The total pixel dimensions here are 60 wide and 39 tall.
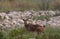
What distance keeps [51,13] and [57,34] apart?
5156mm

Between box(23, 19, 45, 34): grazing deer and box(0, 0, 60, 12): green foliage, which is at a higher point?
box(23, 19, 45, 34): grazing deer

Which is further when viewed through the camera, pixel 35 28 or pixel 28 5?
pixel 28 5

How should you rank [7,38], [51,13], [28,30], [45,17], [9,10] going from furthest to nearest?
[9,10]
[51,13]
[45,17]
[28,30]
[7,38]

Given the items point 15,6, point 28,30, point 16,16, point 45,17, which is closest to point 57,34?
point 28,30

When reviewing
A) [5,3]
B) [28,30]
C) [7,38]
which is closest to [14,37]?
[7,38]

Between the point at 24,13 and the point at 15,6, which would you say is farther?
the point at 15,6

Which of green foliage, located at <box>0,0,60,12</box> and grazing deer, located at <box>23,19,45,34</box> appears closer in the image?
grazing deer, located at <box>23,19,45,34</box>

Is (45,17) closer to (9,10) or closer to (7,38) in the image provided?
(9,10)

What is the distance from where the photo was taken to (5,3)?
16484 mm

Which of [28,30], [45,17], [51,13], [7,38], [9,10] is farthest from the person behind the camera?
[9,10]

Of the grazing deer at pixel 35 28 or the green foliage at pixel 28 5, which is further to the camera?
the green foliage at pixel 28 5

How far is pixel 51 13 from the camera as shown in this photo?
14289 millimetres

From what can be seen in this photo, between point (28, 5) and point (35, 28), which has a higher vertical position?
point (35, 28)

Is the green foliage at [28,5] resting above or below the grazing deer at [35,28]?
below
